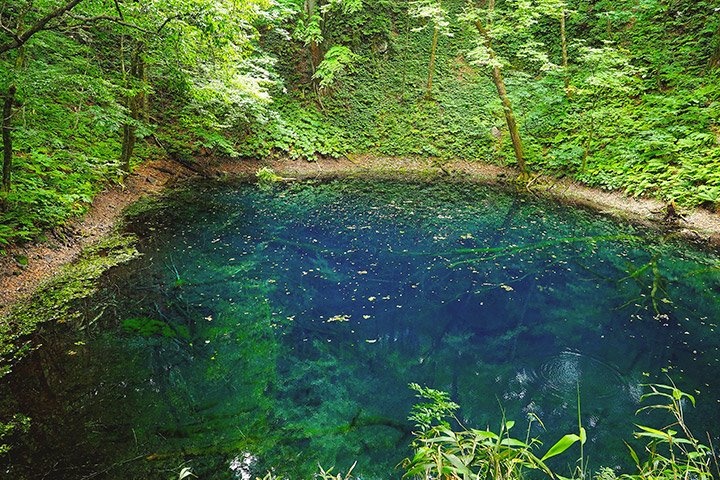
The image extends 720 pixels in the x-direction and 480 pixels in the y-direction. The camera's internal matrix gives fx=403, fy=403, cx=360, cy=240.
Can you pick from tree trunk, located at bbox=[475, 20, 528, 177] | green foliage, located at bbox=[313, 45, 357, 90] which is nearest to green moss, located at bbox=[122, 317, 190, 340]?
tree trunk, located at bbox=[475, 20, 528, 177]

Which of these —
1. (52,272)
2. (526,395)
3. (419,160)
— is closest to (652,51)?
(419,160)

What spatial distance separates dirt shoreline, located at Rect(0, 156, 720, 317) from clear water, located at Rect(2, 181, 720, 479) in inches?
37.6

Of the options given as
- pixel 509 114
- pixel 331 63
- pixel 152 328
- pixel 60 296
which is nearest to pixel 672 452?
pixel 152 328

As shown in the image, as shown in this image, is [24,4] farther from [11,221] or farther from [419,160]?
[419,160]

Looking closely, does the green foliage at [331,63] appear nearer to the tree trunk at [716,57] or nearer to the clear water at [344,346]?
the clear water at [344,346]

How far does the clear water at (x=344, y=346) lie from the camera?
11.8 feet

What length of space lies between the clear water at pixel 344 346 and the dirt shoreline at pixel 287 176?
954 mm

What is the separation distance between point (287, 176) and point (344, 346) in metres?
11.6

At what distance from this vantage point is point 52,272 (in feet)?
21.3

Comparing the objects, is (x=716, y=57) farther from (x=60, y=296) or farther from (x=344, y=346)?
(x=60, y=296)

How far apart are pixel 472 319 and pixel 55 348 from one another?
5427mm

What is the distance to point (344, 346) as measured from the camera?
5250 mm

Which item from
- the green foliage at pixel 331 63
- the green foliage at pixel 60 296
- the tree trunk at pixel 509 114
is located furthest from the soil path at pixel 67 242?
the tree trunk at pixel 509 114

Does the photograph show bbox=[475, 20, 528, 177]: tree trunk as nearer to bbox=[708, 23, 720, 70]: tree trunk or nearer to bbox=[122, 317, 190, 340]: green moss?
bbox=[708, 23, 720, 70]: tree trunk
